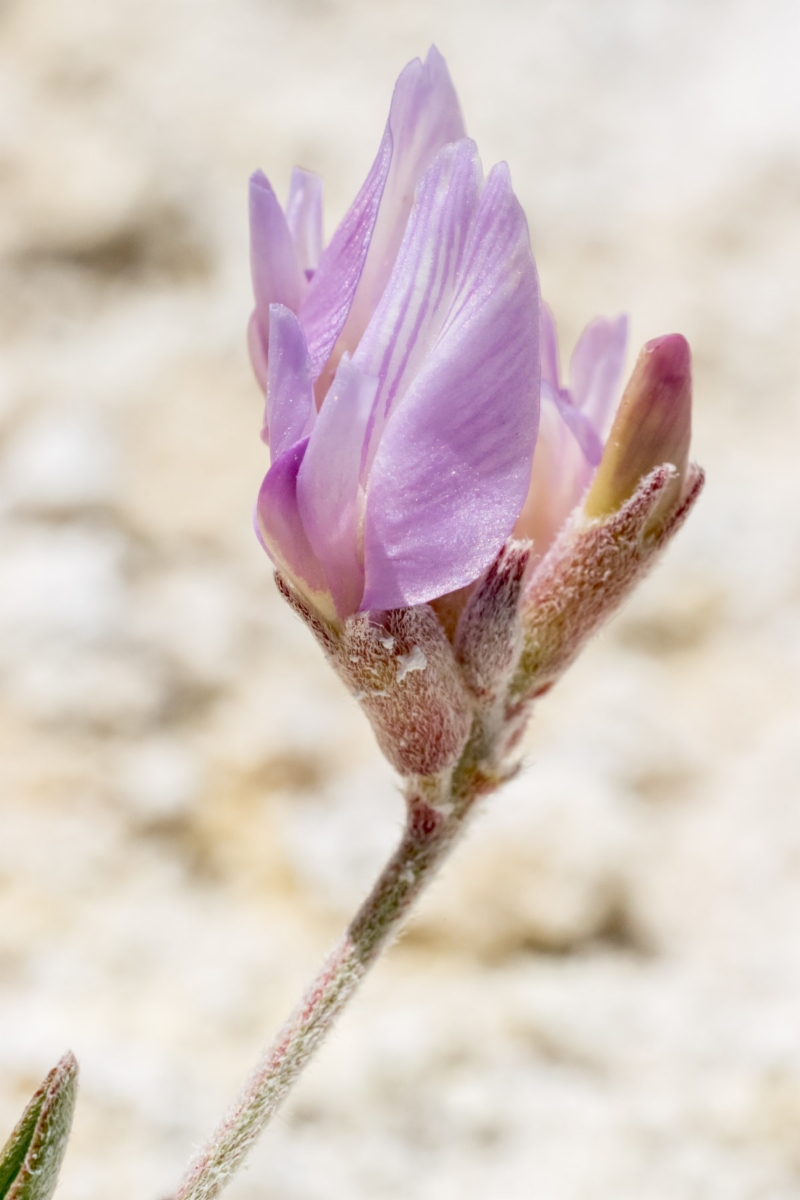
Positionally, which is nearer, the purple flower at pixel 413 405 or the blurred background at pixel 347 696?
the purple flower at pixel 413 405

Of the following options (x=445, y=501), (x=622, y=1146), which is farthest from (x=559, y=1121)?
(x=445, y=501)

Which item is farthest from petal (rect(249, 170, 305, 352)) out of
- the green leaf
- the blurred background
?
the blurred background

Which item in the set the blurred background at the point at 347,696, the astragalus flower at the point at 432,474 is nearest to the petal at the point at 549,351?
the astragalus flower at the point at 432,474

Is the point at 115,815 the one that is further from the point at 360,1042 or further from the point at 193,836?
the point at 360,1042

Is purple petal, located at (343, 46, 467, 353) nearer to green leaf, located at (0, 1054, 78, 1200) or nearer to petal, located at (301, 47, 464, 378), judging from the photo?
petal, located at (301, 47, 464, 378)

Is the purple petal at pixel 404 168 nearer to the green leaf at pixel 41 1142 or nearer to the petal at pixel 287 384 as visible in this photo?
the petal at pixel 287 384

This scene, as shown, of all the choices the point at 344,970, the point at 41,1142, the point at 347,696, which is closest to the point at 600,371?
the point at 344,970
